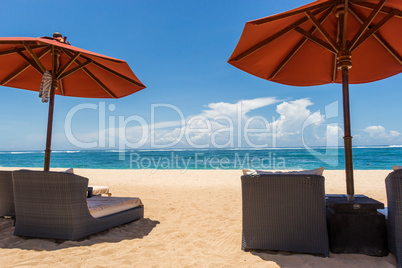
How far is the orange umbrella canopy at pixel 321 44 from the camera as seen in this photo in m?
2.88

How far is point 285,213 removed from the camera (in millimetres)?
2598

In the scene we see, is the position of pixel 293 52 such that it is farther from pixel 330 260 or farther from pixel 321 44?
pixel 330 260

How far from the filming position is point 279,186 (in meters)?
2.59

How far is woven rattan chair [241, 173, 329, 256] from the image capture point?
2520mm

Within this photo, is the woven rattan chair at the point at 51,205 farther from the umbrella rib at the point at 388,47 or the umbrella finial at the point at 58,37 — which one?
the umbrella rib at the point at 388,47

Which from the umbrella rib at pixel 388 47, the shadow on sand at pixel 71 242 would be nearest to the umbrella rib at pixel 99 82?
the shadow on sand at pixel 71 242

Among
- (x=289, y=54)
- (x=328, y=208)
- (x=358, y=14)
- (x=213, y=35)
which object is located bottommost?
(x=328, y=208)

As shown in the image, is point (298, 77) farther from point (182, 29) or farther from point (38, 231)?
point (182, 29)

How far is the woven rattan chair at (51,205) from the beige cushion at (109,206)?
156 millimetres

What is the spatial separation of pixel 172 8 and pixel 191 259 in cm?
1530

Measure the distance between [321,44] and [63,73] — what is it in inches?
158

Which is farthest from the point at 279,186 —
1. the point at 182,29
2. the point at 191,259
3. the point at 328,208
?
the point at 182,29

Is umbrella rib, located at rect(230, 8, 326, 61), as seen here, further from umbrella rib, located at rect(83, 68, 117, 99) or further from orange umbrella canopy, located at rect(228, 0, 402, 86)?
umbrella rib, located at rect(83, 68, 117, 99)

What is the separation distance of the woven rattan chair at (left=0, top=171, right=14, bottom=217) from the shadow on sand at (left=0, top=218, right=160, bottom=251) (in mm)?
220
